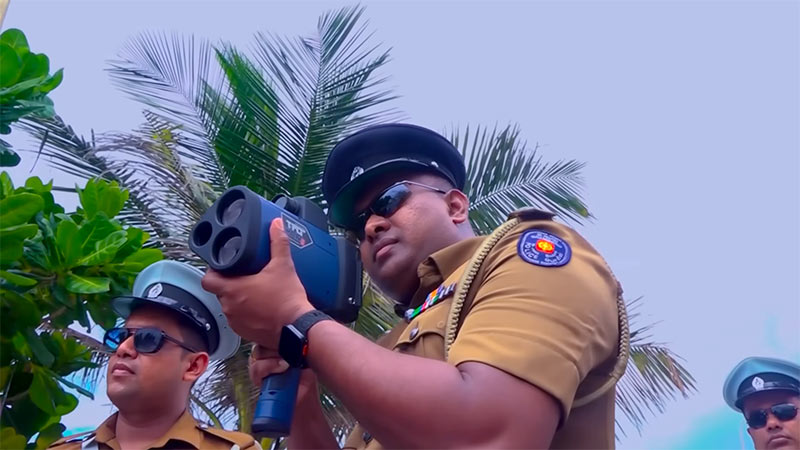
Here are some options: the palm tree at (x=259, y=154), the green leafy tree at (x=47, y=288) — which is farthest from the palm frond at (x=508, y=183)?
the green leafy tree at (x=47, y=288)

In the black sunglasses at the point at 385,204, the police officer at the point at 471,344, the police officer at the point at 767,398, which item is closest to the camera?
the police officer at the point at 471,344

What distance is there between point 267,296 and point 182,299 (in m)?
1.71

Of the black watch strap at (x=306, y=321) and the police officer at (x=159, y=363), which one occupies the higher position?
the black watch strap at (x=306, y=321)

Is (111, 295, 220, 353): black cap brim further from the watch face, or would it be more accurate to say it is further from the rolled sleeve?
the rolled sleeve

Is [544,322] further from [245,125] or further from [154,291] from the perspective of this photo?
[245,125]

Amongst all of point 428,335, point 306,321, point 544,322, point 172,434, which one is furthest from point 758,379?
point 306,321

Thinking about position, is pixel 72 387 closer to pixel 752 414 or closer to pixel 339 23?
A: pixel 752 414

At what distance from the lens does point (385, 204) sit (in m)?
2.27

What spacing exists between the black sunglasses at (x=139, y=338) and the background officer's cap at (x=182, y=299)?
6 cm

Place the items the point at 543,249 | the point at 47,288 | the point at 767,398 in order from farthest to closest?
the point at 767,398, the point at 47,288, the point at 543,249

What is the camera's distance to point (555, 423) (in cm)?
152

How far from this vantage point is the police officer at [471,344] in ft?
4.80

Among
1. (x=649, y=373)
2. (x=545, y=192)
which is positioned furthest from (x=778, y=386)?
(x=545, y=192)

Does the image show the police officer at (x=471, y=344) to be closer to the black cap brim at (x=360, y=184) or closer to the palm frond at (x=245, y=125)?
the black cap brim at (x=360, y=184)
